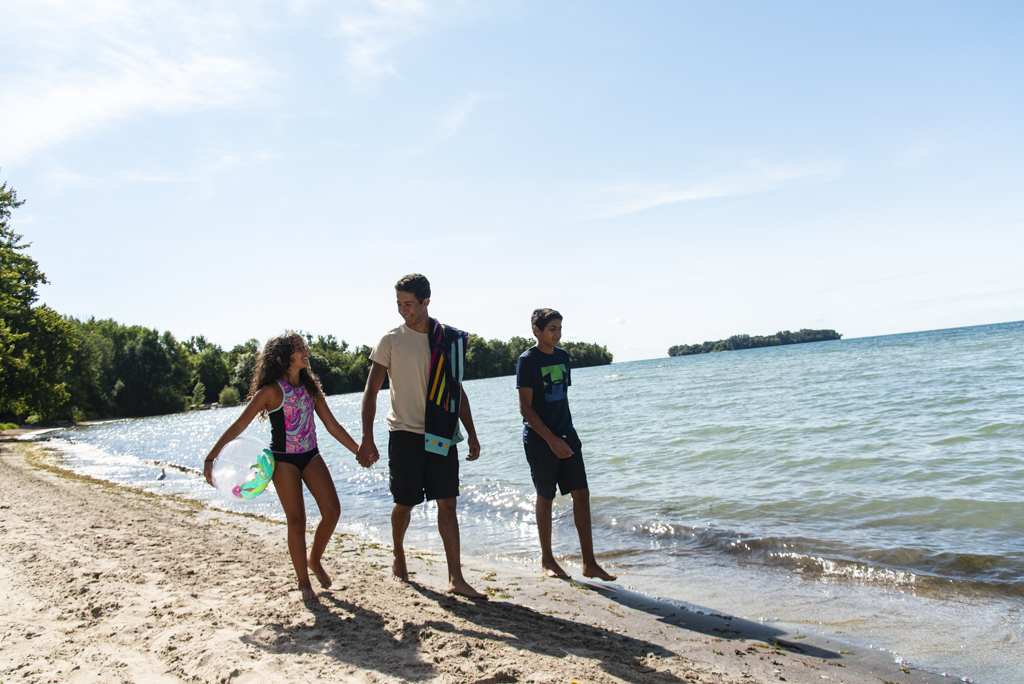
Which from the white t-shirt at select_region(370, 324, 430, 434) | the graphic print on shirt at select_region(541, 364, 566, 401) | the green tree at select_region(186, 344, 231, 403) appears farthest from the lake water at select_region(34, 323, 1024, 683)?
the green tree at select_region(186, 344, 231, 403)

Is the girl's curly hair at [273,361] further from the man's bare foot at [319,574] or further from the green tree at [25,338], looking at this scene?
the green tree at [25,338]

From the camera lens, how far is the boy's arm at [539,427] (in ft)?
16.0

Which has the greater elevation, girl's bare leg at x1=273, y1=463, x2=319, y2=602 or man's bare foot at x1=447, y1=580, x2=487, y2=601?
girl's bare leg at x1=273, y1=463, x2=319, y2=602

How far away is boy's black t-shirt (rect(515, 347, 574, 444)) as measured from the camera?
507cm

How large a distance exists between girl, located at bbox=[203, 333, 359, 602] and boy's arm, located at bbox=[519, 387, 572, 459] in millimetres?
1448

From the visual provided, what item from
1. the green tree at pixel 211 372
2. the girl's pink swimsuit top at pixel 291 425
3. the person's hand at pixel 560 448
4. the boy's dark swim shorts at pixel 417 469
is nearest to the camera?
the girl's pink swimsuit top at pixel 291 425

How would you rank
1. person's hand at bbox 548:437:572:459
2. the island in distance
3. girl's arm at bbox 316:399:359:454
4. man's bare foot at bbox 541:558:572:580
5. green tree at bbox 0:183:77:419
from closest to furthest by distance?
girl's arm at bbox 316:399:359:454 → person's hand at bbox 548:437:572:459 → man's bare foot at bbox 541:558:572:580 → green tree at bbox 0:183:77:419 → the island in distance

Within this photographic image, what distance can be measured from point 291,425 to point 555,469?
215 cm

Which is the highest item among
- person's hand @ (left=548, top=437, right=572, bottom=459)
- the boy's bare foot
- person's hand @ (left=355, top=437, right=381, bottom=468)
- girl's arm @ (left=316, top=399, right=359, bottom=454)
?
girl's arm @ (left=316, top=399, right=359, bottom=454)

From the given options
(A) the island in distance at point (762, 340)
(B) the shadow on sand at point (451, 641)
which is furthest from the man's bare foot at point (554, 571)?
(A) the island in distance at point (762, 340)

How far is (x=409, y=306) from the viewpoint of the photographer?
4363 millimetres

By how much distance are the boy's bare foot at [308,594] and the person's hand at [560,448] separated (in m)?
2.01

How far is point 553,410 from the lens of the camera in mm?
5121

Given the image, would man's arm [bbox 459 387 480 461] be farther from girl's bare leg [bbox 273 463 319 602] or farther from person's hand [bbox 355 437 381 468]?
girl's bare leg [bbox 273 463 319 602]
